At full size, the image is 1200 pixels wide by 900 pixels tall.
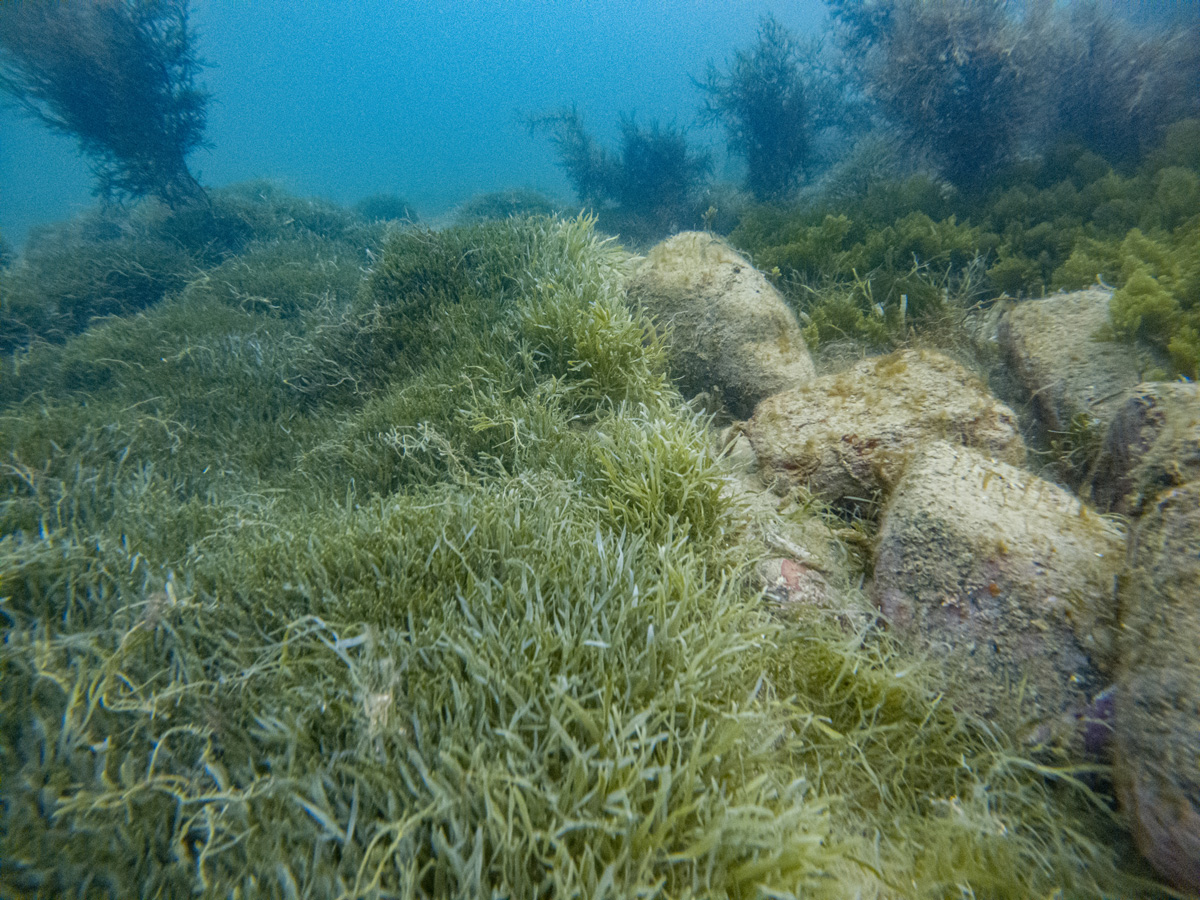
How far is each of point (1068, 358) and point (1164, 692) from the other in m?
2.51

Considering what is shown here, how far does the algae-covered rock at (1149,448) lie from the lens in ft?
6.56

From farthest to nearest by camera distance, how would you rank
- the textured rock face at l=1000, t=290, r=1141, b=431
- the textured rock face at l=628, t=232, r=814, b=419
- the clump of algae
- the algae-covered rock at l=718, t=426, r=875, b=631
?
the textured rock face at l=628, t=232, r=814, b=419, the textured rock face at l=1000, t=290, r=1141, b=431, the algae-covered rock at l=718, t=426, r=875, b=631, the clump of algae

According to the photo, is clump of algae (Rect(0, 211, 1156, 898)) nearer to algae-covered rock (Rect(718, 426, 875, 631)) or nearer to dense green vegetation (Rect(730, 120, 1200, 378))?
algae-covered rock (Rect(718, 426, 875, 631))

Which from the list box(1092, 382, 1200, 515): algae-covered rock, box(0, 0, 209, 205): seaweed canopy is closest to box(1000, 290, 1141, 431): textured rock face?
box(1092, 382, 1200, 515): algae-covered rock

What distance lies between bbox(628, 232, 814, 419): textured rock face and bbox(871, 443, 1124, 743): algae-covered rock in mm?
1635

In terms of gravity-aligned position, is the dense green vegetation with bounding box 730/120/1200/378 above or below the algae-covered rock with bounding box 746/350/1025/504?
above

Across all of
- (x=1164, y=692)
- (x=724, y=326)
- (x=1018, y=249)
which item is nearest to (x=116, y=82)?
(x=724, y=326)

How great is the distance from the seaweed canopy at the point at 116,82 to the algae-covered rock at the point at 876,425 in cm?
1487

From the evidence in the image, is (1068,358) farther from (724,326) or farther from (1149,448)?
(724,326)

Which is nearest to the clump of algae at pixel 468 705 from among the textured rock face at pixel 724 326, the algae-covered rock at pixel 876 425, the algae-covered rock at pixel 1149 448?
the algae-covered rock at pixel 876 425

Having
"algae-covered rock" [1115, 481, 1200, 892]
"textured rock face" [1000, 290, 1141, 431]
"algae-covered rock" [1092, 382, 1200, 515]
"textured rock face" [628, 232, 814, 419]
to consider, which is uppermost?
"textured rock face" [628, 232, 814, 419]

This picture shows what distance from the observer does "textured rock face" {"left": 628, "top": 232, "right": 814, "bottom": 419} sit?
153 inches

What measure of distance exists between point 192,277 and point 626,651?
929 cm

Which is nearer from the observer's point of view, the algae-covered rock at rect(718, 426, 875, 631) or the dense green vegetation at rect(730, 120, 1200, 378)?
the algae-covered rock at rect(718, 426, 875, 631)
